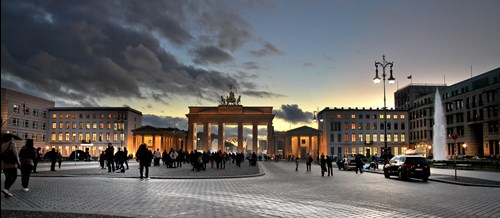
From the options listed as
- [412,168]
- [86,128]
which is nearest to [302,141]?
[86,128]

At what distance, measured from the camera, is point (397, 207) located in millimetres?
13547

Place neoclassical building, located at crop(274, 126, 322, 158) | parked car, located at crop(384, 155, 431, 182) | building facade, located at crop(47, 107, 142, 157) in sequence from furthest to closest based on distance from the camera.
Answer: building facade, located at crop(47, 107, 142, 157)
neoclassical building, located at crop(274, 126, 322, 158)
parked car, located at crop(384, 155, 431, 182)

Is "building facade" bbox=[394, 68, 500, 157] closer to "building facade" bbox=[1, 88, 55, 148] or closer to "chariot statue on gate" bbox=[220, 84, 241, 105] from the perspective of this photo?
"chariot statue on gate" bbox=[220, 84, 241, 105]

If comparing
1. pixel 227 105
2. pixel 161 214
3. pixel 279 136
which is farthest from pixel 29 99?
pixel 161 214

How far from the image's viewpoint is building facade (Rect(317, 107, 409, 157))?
131m

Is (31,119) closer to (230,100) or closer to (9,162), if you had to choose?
(230,100)

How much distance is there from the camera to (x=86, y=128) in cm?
12825

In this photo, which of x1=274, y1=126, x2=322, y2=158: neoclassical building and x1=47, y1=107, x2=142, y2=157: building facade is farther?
x1=47, y1=107, x2=142, y2=157: building facade

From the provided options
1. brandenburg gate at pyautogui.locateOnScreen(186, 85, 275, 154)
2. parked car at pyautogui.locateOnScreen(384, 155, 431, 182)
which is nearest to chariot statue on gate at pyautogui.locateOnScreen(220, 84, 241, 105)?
brandenburg gate at pyautogui.locateOnScreen(186, 85, 275, 154)

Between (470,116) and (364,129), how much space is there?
135ft

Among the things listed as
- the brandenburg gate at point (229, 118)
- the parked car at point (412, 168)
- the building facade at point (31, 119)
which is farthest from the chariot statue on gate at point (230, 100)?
the parked car at point (412, 168)

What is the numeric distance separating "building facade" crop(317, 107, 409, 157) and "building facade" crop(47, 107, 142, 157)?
61.4 metres

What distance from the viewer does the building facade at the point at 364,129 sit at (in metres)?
131

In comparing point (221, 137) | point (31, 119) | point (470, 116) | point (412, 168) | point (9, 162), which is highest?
point (31, 119)
